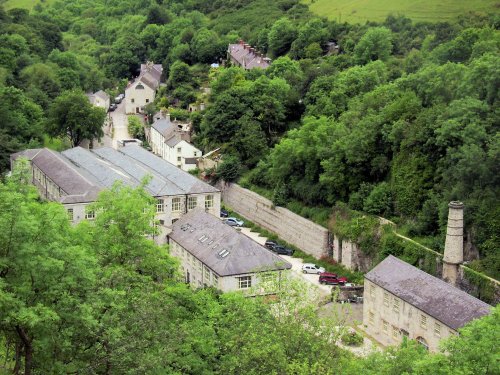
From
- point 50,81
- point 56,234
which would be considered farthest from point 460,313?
point 50,81

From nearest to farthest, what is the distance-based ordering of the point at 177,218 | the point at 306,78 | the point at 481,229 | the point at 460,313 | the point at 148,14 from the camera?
the point at 460,313
the point at 481,229
the point at 177,218
the point at 306,78
the point at 148,14

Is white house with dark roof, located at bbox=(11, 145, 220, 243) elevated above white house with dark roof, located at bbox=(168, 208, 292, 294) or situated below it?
above

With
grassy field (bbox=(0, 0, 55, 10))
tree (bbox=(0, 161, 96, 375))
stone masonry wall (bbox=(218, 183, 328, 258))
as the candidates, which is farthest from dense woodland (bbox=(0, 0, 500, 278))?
grassy field (bbox=(0, 0, 55, 10))

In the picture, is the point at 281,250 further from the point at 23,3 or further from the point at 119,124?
the point at 23,3

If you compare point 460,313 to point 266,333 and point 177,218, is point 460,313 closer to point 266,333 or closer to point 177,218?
point 266,333

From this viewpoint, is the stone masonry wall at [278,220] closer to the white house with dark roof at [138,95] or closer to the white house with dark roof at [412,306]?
the white house with dark roof at [412,306]

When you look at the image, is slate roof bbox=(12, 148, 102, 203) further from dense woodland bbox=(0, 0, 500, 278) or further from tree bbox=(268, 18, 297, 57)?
tree bbox=(268, 18, 297, 57)
